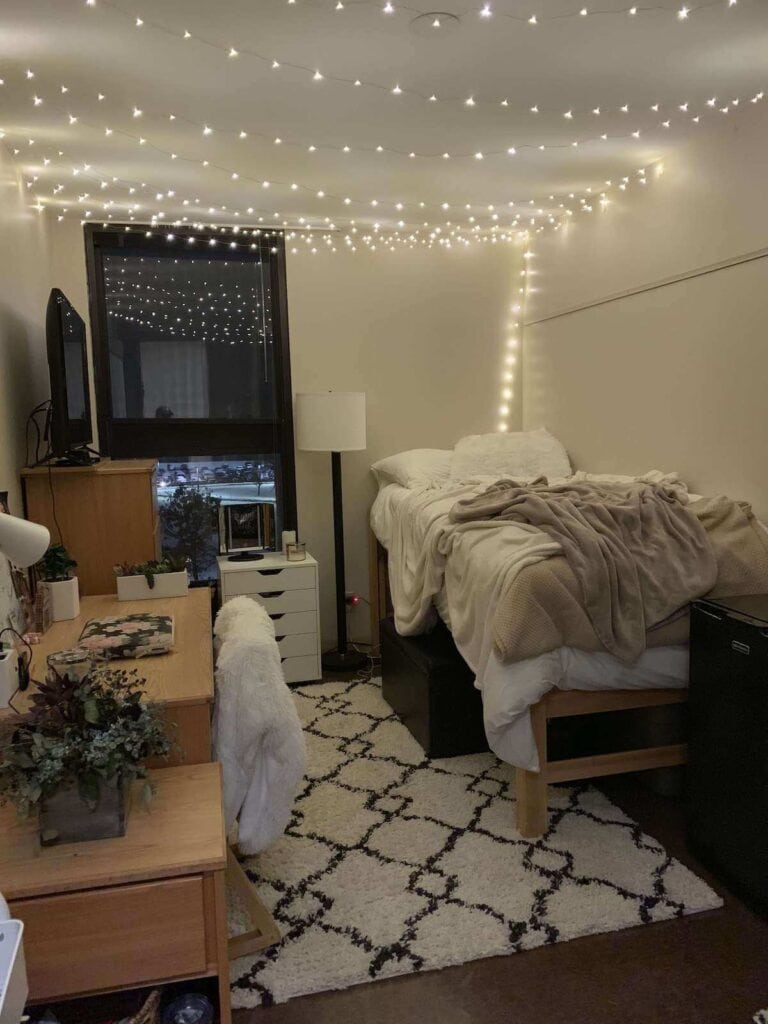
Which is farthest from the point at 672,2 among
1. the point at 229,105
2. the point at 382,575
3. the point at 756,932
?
the point at 382,575

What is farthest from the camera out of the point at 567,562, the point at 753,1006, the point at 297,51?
the point at 567,562

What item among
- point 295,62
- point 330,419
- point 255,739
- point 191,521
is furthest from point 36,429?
point 255,739

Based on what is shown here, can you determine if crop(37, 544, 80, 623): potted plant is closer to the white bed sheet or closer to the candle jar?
the white bed sheet

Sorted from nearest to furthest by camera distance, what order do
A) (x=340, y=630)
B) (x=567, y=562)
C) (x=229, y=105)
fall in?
(x=567, y=562)
(x=229, y=105)
(x=340, y=630)

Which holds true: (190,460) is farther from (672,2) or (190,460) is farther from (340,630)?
(672,2)

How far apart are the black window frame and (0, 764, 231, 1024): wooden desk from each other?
115 inches

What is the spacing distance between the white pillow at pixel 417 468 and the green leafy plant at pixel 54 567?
6.17 ft

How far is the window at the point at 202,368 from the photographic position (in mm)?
4086

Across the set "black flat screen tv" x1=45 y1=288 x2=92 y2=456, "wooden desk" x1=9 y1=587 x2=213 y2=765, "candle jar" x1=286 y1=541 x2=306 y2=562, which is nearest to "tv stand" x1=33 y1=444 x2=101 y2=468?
"black flat screen tv" x1=45 y1=288 x2=92 y2=456

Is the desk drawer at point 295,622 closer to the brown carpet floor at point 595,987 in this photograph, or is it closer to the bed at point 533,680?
the bed at point 533,680

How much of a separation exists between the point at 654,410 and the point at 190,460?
2.43 metres

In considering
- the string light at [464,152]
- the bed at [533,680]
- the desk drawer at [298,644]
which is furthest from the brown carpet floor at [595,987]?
the string light at [464,152]

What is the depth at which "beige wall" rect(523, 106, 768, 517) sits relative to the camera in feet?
9.42

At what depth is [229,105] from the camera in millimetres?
2580
